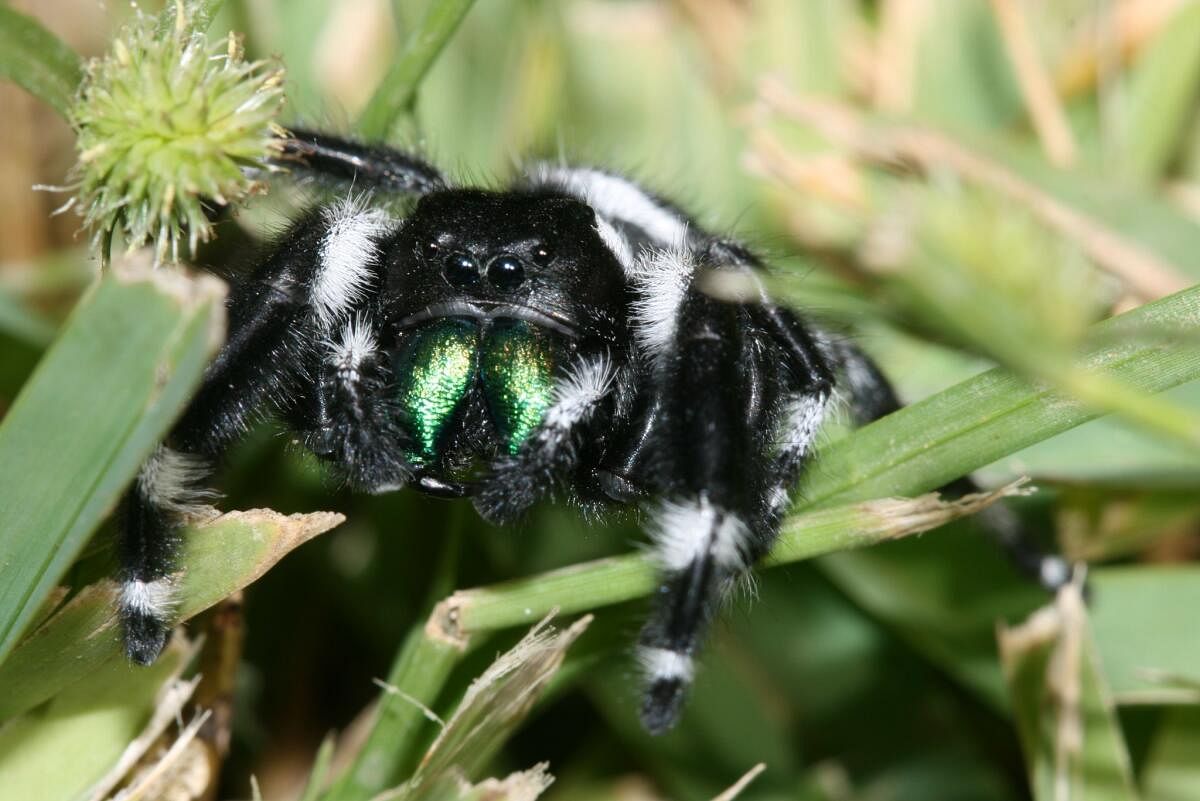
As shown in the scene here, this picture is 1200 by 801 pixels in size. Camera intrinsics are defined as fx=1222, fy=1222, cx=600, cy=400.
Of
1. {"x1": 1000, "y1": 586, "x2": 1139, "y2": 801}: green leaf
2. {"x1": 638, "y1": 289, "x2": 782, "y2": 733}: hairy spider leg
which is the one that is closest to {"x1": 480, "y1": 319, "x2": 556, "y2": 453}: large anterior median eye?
{"x1": 638, "y1": 289, "x2": 782, "y2": 733}: hairy spider leg

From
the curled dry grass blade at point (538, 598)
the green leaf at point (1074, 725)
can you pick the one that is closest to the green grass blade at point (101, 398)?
the curled dry grass blade at point (538, 598)

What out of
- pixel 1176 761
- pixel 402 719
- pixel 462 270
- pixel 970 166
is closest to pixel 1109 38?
pixel 970 166

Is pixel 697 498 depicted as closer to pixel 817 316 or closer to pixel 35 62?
pixel 817 316

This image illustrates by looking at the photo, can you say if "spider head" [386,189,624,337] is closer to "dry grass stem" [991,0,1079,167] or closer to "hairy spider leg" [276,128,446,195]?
"hairy spider leg" [276,128,446,195]

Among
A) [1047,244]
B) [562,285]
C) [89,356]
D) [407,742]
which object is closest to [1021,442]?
[1047,244]

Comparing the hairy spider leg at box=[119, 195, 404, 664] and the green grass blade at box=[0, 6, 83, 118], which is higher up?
the green grass blade at box=[0, 6, 83, 118]

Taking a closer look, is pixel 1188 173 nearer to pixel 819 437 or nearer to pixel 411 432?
pixel 819 437
